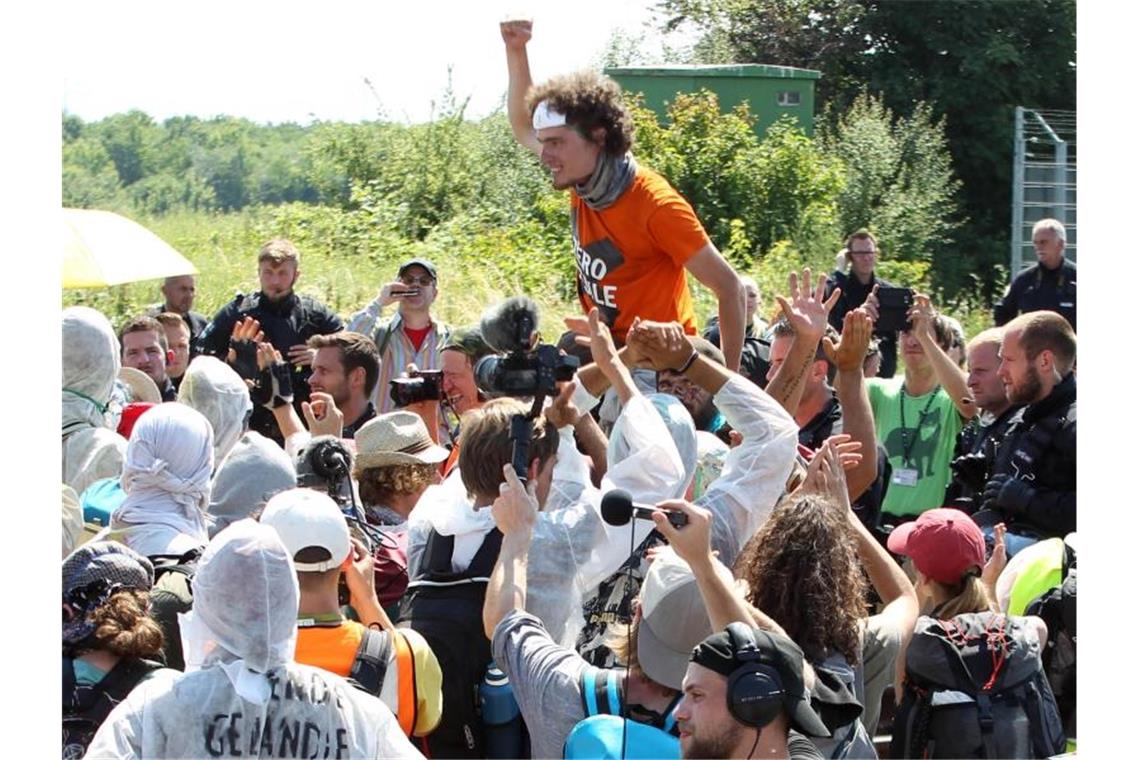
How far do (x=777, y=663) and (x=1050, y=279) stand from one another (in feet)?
29.1

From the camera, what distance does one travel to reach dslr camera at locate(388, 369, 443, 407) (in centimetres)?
588

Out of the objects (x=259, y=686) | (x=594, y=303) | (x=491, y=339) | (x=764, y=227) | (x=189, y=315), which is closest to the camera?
(x=259, y=686)

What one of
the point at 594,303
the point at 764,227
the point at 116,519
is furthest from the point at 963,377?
the point at 764,227

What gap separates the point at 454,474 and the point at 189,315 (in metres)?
5.55

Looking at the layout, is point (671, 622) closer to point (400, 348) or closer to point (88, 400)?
point (88, 400)

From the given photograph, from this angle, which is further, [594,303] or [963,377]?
[963,377]

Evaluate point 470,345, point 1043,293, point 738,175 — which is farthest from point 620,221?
point 738,175

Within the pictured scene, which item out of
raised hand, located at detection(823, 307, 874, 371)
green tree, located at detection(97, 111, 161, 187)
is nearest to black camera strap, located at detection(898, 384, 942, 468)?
raised hand, located at detection(823, 307, 874, 371)

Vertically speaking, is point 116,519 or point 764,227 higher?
point 764,227

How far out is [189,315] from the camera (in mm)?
9383

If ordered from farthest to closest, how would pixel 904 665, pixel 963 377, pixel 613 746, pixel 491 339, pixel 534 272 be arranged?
pixel 534 272 → pixel 963 377 → pixel 491 339 → pixel 904 665 → pixel 613 746

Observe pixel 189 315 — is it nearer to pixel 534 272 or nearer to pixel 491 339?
pixel 491 339

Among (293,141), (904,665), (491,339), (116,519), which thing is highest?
(293,141)

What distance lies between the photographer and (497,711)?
12.8 feet
